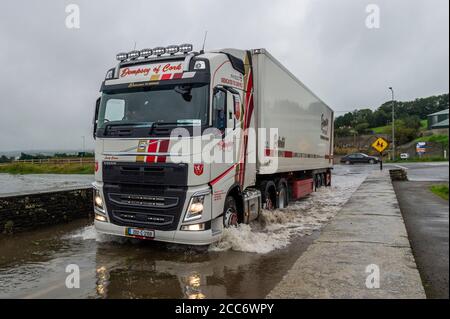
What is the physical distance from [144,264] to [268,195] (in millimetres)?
4580

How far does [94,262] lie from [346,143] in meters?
61.5

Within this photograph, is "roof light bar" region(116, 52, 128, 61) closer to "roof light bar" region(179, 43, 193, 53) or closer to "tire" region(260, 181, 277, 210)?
"roof light bar" region(179, 43, 193, 53)

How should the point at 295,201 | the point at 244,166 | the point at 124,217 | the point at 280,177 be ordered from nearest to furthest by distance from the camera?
the point at 124,217
the point at 244,166
the point at 280,177
the point at 295,201

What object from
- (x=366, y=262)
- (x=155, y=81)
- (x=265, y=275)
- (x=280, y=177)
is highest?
(x=155, y=81)

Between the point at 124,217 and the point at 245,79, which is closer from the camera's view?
the point at 124,217

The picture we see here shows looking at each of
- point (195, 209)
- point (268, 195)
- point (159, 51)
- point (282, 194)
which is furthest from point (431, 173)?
point (159, 51)

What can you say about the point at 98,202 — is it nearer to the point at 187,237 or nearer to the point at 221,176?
the point at 187,237

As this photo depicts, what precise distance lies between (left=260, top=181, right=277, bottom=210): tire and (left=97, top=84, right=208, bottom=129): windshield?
3696 millimetres

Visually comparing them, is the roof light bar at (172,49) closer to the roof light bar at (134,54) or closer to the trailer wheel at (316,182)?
the roof light bar at (134,54)

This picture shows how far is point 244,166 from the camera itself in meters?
7.50

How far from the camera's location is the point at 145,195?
6.15m

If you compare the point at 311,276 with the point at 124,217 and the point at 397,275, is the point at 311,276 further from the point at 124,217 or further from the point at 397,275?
the point at 124,217

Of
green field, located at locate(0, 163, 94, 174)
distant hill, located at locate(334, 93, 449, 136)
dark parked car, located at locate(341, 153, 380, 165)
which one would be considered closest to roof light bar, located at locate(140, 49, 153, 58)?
green field, located at locate(0, 163, 94, 174)

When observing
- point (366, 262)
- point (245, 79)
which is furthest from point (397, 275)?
point (245, 79)
